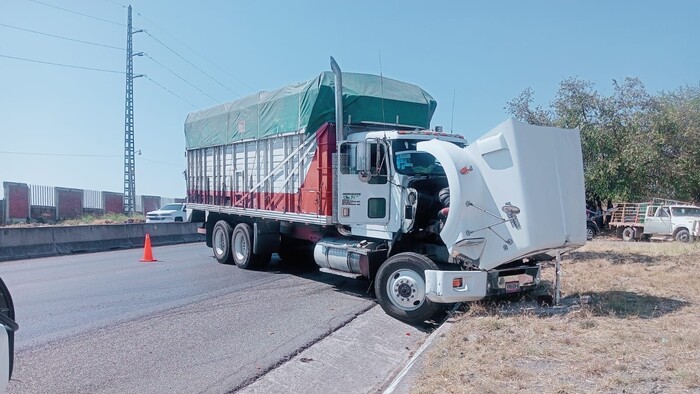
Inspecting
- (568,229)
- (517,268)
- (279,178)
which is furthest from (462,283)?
(279,178)

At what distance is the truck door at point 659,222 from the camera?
80.3ft

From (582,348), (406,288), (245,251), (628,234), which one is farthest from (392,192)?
(628,234)

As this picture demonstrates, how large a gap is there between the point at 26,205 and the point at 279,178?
82.3 feet

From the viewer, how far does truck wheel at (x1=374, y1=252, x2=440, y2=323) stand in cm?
810

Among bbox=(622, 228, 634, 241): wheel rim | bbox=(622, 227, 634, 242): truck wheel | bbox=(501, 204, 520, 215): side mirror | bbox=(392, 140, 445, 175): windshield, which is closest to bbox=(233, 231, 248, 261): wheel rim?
bbox=(392, 140, 445, 175): windshield

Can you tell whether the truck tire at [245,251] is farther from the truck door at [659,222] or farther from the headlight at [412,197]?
the truck door at [659,222]

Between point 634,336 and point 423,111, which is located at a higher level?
point 423,111

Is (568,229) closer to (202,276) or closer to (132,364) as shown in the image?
(132,364)

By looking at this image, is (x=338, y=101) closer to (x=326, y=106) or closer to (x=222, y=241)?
(x=326, y=106)

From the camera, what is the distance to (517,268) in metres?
8.38

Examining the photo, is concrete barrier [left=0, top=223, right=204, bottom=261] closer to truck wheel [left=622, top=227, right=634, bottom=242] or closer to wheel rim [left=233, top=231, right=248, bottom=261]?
wheel rim [left=233, top=231, right=248, bottom=261]

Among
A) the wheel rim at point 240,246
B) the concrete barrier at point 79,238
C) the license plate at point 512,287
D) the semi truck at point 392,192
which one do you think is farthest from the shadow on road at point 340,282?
the concrete barrier at point 79,238

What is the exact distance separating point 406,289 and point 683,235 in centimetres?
2020

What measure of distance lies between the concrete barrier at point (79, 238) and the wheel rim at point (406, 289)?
1288 centimetres
